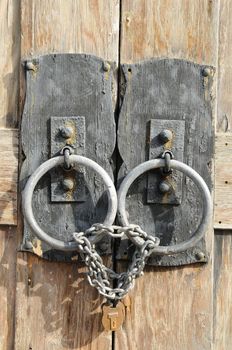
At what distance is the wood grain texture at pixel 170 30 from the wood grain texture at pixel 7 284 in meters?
0.40

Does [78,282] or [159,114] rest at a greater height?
[159,114]

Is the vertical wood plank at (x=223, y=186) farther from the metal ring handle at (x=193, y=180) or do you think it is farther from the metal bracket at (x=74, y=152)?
the metal bracket at (x=74, y=152)

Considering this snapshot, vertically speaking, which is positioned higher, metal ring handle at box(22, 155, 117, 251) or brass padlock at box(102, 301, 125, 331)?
metal ring handle at box(22, 155, 117, 251)

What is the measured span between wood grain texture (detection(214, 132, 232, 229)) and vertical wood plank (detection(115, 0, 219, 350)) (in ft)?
0.18

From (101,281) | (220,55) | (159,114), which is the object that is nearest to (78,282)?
(101,281)

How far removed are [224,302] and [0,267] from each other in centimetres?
44

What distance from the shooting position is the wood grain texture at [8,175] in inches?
42.3

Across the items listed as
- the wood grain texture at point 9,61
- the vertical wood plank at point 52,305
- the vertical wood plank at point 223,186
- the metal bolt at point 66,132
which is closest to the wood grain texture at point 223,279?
the vertical wood plank at point 223,186

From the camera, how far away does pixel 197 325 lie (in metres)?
1.08

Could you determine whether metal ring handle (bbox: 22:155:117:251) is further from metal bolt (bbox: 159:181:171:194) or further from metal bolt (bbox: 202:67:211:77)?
metal bolt (bbox: 202:67:211:77)

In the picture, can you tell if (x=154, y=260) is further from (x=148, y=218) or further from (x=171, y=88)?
(x=171, y=88)

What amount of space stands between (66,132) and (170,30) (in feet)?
0.89

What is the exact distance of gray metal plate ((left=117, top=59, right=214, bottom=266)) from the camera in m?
1.04

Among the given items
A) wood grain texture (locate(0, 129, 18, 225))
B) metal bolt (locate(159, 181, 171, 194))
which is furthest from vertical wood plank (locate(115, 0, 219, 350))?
wood grain texture (locate(0, 129, 18, 225))
